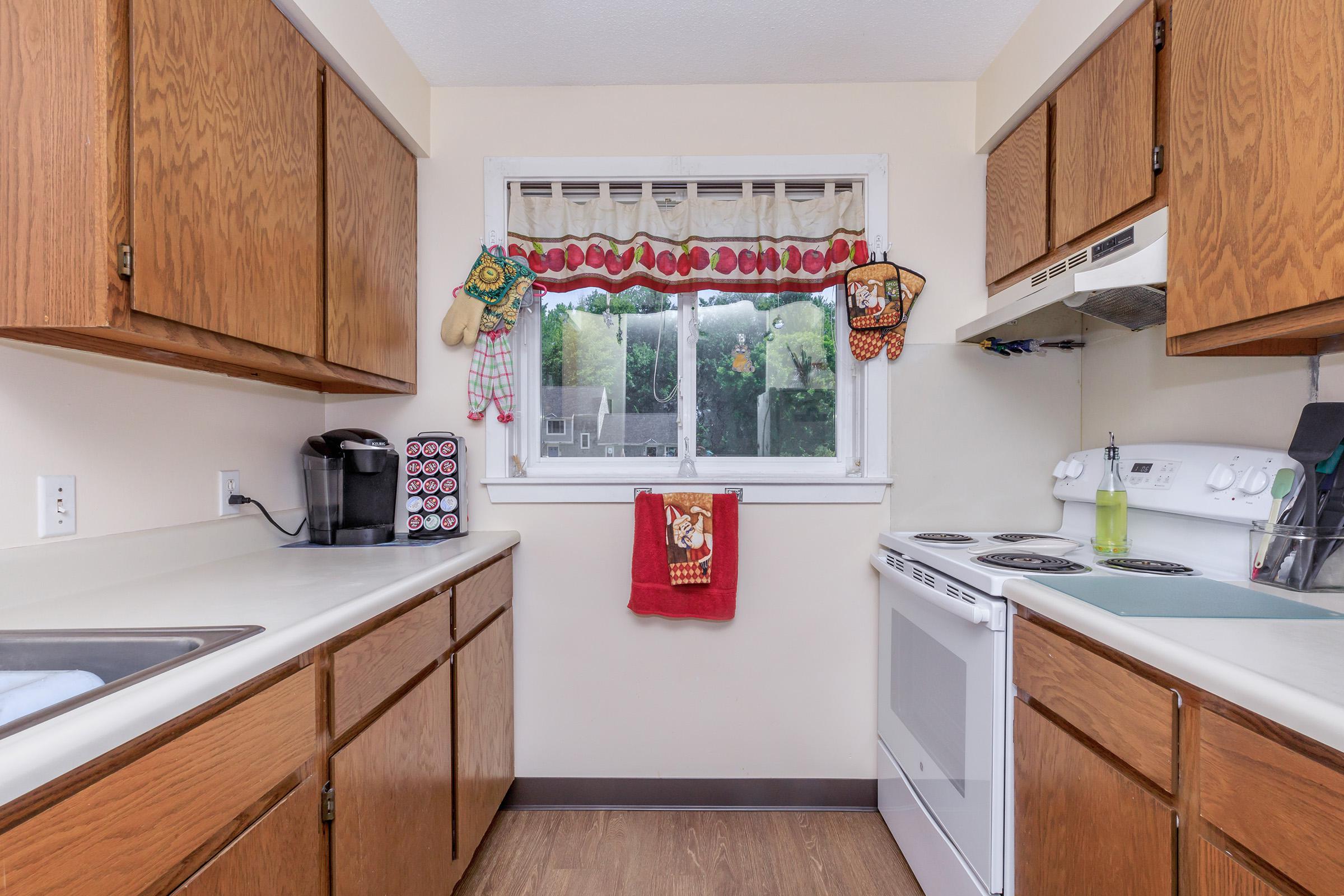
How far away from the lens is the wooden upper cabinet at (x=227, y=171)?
1000 millimetres

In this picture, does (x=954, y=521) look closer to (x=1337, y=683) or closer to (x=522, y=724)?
(x=1337, y=683)

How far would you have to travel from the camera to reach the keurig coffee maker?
1.71 meters

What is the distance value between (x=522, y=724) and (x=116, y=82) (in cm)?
193

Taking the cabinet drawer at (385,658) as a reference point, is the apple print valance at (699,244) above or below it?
above

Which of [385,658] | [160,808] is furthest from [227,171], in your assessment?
[160,808]

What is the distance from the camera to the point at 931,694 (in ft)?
5.32

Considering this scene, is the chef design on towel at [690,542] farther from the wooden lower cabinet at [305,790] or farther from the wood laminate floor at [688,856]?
the wood laminate floor at [688,856]

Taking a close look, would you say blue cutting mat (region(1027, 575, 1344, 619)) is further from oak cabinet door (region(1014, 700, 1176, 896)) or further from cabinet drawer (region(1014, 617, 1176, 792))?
oak cabinet door (region(1014, 700, 1176, 896))

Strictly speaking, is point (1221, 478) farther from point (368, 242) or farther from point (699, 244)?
point (368, 242)

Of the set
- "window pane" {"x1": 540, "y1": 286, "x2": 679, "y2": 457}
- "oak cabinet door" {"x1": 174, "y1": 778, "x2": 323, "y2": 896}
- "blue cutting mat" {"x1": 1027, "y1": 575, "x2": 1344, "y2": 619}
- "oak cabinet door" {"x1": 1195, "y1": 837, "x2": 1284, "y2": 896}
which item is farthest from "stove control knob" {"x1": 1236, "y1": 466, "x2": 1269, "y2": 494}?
"oak cabinet door" {"x1": 174, "y1": 778, "x2": 323, "y2": 896}

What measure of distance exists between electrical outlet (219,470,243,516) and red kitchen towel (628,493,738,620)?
110 centimetres

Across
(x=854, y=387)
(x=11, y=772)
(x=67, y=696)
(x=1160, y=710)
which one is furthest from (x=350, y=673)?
(x=854, y=387)

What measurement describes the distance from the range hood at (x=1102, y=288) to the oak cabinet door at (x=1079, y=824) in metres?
0.93

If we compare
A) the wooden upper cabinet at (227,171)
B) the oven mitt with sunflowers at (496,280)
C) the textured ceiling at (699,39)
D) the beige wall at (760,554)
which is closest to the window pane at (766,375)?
the beige wall at (760,554)
